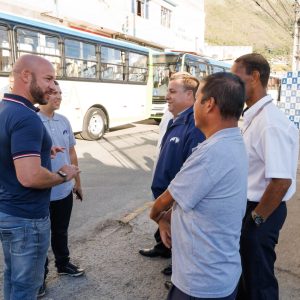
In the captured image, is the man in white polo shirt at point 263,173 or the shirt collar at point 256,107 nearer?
the man in white polo shirt at point 263,173

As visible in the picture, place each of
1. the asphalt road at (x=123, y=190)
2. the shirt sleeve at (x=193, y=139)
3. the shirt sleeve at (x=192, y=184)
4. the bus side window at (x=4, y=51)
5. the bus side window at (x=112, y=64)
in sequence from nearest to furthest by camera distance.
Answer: the shirt sleeve at (x=192, y=184), the shirt sleeve at (x=193, y=139), the asphalt road at (x=123, y=190), the bus side window at (x=4, y=51), the bus side window at (x=112, y=64)

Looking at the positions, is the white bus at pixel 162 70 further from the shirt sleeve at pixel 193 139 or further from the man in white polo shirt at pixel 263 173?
the man in white polo shirt at pixel 263 173

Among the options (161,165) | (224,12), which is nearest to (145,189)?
(161,165)

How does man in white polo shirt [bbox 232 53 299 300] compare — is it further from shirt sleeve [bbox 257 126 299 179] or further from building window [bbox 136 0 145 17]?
building window [bbox 136 0 145 17]

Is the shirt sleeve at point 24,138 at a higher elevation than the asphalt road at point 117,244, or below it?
higher

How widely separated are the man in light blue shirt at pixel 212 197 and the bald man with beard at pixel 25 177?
77 cm

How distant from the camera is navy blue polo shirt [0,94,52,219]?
1.94m

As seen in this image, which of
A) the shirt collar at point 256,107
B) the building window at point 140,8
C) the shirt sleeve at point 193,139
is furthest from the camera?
the building window at point 140,8

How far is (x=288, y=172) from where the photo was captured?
7.29ft

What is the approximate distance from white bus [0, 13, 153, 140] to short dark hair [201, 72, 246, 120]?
7537mm

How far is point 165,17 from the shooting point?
27.9 meters

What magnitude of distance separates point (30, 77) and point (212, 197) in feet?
3.90

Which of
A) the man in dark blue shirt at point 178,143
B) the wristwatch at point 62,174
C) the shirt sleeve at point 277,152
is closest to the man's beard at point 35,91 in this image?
the wristwatch at point 62,174

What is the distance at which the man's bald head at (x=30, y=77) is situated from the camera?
6.75 feet
